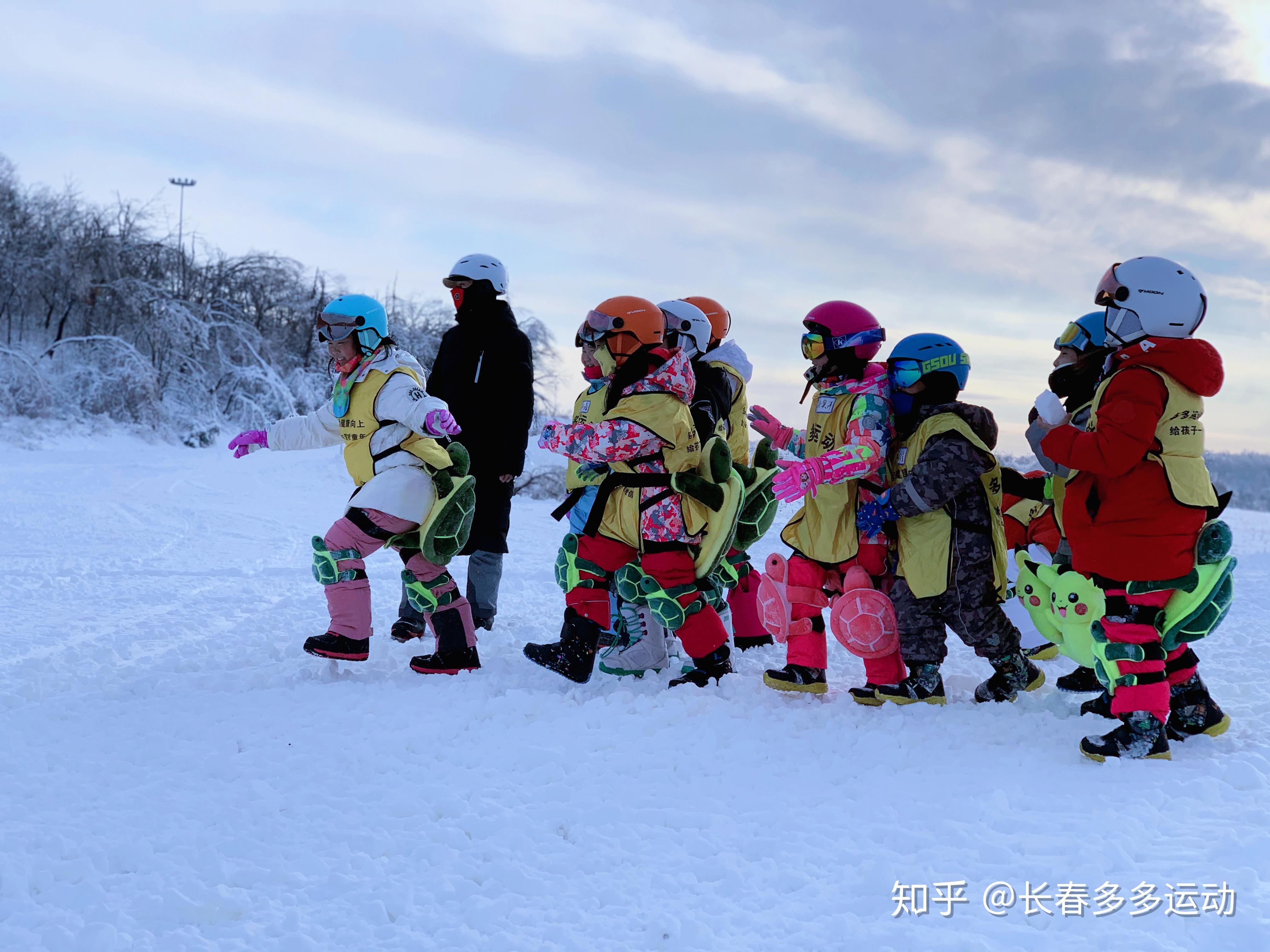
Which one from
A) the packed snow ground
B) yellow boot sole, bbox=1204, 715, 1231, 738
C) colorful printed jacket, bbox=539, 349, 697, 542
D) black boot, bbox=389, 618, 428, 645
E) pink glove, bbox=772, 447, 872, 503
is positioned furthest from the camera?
black boot, bbox=389, 618, 428, 645

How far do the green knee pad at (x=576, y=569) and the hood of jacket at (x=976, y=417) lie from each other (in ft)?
5.28

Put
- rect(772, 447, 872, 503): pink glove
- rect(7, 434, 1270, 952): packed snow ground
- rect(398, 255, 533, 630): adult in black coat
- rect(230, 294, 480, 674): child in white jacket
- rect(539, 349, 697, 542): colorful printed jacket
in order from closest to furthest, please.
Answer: rect(7, 434, 1270, 952): packed snow ground, rect(772, 447, 872, 503): pink glove, rect(539, 349, 697, 542): colorful printed jacket, rect(230, 294, 480, 674): child in white jacket, rect(398, 255, 533, 630): adult in black coat

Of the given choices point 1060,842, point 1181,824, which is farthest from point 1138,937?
point 1181,824

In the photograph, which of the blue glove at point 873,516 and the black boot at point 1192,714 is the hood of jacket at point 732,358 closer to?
the blue glove at point 873,516

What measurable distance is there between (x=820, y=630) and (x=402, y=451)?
2.06 meters

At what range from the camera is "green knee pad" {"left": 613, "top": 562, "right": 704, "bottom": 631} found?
4.25 metres

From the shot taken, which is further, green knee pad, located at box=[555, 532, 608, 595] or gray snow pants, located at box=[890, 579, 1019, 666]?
green knee pad, located at box=[555, 532, 608, 595]

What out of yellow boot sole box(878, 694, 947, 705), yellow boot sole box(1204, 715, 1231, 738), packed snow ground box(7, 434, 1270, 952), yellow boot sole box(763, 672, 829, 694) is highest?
yellow boot sole box(1204, 715, 1231, 738)

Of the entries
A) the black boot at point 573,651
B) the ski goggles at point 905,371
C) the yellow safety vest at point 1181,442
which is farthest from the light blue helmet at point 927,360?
the black boot at point 573,651

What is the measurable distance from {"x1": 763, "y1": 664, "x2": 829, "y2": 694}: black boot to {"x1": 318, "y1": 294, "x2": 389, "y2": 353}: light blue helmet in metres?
2.36

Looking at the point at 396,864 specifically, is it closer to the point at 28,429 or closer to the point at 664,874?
the point at 664,874

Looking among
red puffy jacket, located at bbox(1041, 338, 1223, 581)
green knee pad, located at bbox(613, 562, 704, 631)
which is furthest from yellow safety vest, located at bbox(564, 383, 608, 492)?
red puffy jacket, located at bbox(1041, 338, 1223, 581)

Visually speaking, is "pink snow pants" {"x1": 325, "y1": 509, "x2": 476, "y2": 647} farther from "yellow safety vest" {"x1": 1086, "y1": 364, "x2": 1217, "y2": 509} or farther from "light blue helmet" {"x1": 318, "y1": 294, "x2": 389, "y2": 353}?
"yellow safety vest" {"x1": 1086, "y1": 364, "x2": 1217, "y2": 509}

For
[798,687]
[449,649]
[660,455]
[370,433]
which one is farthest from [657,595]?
[370,433]
